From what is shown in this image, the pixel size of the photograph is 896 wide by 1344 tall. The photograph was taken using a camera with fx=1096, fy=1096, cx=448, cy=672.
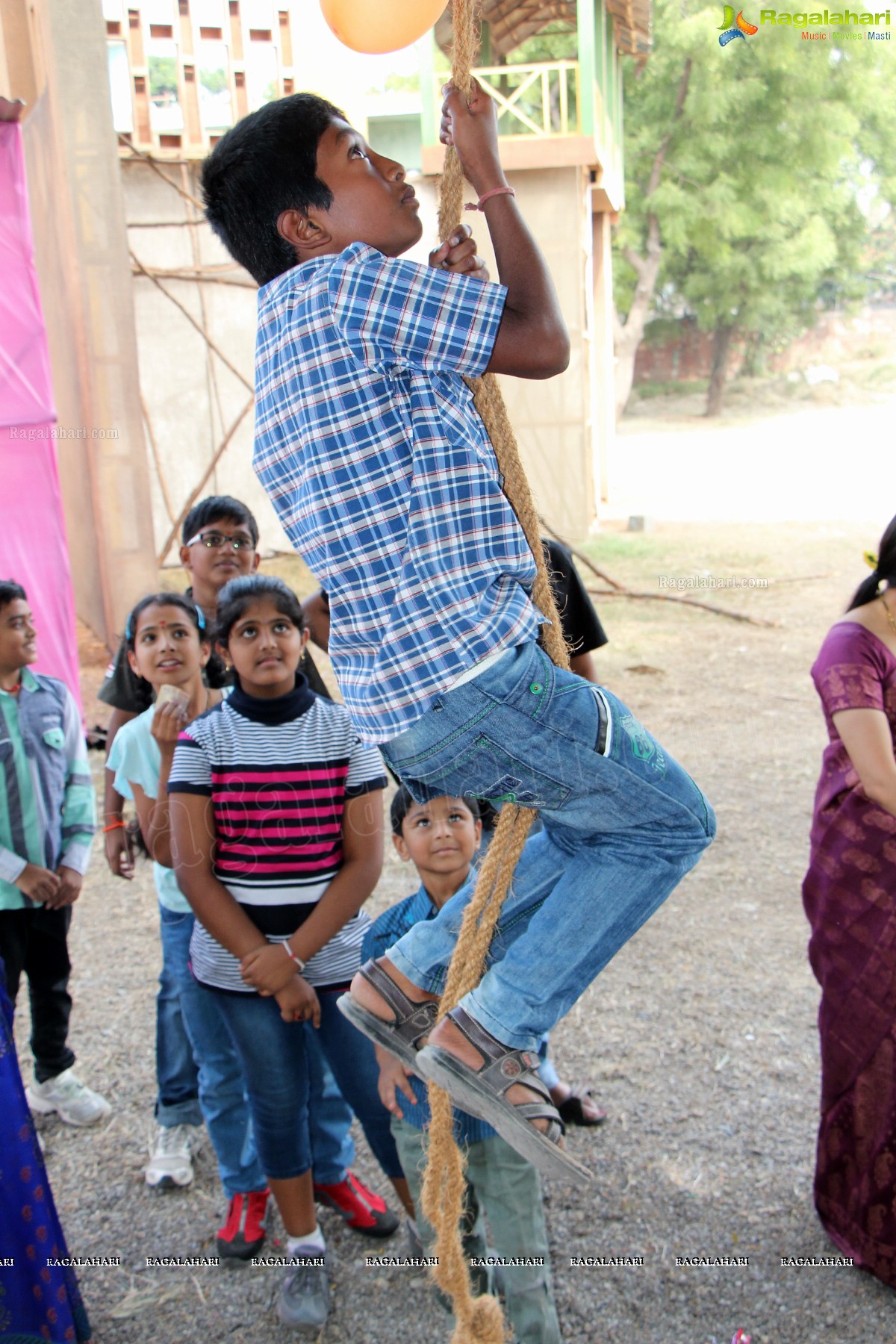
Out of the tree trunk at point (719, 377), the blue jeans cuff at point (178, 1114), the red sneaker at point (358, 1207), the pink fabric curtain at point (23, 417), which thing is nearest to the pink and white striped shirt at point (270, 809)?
the red sneaker at point (358, 1207)

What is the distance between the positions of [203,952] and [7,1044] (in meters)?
0.45

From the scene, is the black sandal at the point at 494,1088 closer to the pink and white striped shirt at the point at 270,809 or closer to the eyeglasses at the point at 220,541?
the pink and white striped shirt at the point at 270,809

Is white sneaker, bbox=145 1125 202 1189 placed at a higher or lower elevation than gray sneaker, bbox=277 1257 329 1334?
lower

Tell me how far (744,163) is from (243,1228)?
22572 mm

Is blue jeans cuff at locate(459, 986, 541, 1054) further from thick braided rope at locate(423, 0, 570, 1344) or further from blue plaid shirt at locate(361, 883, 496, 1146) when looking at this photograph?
blue plaid shirt at locate(361, 883, 496, 1146)

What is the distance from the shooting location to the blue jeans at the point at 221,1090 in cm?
243

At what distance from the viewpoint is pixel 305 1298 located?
2205 millimetres

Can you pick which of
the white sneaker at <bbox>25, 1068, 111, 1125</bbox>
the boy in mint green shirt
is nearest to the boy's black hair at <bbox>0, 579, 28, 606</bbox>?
the boy in mint green shirt

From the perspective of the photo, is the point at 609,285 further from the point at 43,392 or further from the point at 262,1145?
the point at 262,1145

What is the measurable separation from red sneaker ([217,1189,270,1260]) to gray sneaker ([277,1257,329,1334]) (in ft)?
0.48

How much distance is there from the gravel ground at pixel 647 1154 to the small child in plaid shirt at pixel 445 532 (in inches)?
35.7

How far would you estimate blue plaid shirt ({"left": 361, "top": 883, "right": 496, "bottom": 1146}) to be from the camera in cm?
203

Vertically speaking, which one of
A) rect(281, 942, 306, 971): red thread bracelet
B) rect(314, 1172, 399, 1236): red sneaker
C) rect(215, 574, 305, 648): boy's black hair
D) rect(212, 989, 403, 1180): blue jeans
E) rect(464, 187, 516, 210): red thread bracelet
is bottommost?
rect(314, 1172, 399, 1236): red sneaker

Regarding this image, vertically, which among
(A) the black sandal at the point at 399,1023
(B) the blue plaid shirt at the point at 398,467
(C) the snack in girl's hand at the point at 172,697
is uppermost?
(B) the blue plaid shirt at the point at 398,467
